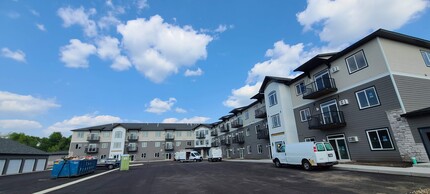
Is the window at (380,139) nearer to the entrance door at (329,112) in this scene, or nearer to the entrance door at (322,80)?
the entrance door at (329,112)

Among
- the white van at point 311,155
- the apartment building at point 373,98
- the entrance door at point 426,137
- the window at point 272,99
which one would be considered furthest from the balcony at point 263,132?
the entrance door at point 426,137

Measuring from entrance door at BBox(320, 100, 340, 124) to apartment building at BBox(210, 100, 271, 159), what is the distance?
420 inches

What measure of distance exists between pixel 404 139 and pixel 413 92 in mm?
3863

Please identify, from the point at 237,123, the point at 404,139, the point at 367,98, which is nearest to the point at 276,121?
the point at 367,98

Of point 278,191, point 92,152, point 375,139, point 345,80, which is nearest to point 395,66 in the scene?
point 345,80

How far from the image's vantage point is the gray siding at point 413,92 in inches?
519

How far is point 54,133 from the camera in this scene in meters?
84.8

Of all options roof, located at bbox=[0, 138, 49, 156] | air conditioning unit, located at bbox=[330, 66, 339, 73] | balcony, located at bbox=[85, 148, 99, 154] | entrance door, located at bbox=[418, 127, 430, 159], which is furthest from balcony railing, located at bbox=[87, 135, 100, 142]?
entrance door, located at bbox=[418, 127, 430, 159]

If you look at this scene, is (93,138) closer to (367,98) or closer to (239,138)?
(239,138)

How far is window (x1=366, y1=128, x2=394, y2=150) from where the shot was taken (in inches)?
529

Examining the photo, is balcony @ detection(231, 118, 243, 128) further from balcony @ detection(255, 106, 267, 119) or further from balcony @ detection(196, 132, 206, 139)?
balcony @ detection(196, 132, 206, 139)

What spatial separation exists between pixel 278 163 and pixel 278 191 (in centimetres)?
1032

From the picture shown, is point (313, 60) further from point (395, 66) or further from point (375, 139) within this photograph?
point (375, 139)

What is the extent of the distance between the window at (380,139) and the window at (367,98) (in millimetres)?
1975
